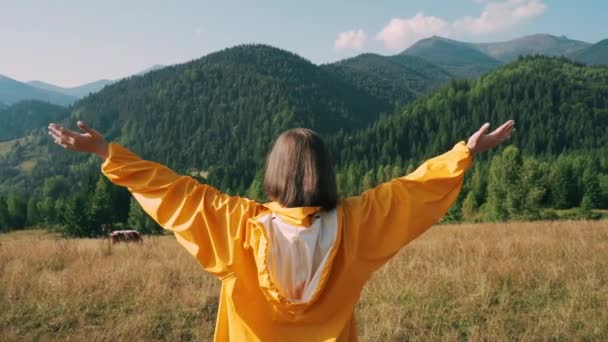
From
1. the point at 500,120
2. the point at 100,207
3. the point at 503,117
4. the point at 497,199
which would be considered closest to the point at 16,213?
the point at 100,207

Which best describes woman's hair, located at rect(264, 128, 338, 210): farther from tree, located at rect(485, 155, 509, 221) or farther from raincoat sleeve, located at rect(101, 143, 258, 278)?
tree, located at rect(485, 155, 509, 221)

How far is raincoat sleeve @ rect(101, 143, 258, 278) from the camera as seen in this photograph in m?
2.75

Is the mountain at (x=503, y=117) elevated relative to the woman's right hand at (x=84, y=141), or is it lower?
lower

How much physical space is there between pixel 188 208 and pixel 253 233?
386mm

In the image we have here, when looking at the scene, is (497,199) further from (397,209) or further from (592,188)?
(397,209)

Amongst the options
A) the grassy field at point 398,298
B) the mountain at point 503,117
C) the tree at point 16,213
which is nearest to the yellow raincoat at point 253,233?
the grassy field at point 398,298

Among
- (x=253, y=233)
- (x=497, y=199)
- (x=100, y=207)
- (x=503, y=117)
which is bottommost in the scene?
(x=497, y=199)

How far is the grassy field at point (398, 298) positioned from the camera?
5523 millimetres

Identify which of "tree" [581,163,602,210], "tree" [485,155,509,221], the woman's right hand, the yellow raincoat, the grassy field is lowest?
"tree" [581,163,602,210]

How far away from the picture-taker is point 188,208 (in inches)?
109

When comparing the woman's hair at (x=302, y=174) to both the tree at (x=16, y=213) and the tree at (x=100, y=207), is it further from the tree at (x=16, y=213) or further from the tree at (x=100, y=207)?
the tree at (x=16, y=213)

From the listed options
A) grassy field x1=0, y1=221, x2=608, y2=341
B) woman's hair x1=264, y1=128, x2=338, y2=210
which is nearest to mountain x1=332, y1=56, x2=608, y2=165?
grassy field x1=0, y1=221, x2=608, y2=341

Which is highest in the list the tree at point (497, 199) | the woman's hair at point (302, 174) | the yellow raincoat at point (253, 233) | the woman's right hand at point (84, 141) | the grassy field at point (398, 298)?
the woman's right hand at point (84, 141)

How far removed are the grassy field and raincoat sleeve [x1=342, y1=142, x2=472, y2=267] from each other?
2920 mm
